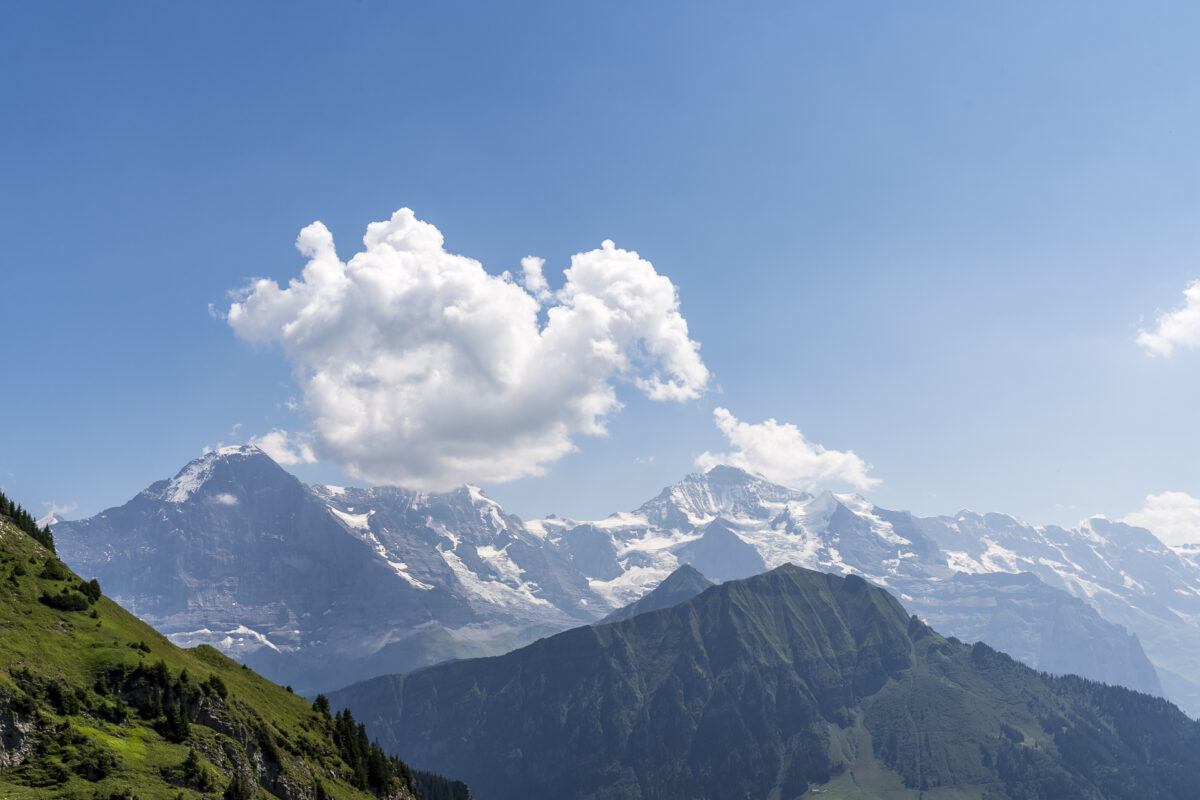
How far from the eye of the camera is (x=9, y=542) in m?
154

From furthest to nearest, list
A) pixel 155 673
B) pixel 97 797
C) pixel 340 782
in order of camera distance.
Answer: pixel 340 782, pixel 155 673, pixel 97 797

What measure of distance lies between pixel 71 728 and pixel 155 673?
22828 mm

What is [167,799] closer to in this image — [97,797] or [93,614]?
[97,797]

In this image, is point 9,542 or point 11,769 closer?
point 11,769

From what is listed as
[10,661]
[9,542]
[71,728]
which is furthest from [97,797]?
[9,542]

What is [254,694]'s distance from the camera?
594 ft

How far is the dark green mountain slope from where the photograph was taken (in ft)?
349

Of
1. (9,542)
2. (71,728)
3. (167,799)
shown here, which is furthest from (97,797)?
(9,542)

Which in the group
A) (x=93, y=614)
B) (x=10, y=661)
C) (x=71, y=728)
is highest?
(x=93, y=614)

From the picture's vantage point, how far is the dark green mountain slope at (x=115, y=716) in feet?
349

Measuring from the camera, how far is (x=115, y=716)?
123 m

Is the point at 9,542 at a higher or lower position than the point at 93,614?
higher

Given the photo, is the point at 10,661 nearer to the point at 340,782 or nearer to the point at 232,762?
the point at 232,762

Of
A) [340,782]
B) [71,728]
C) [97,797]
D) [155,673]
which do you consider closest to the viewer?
[97,797]
